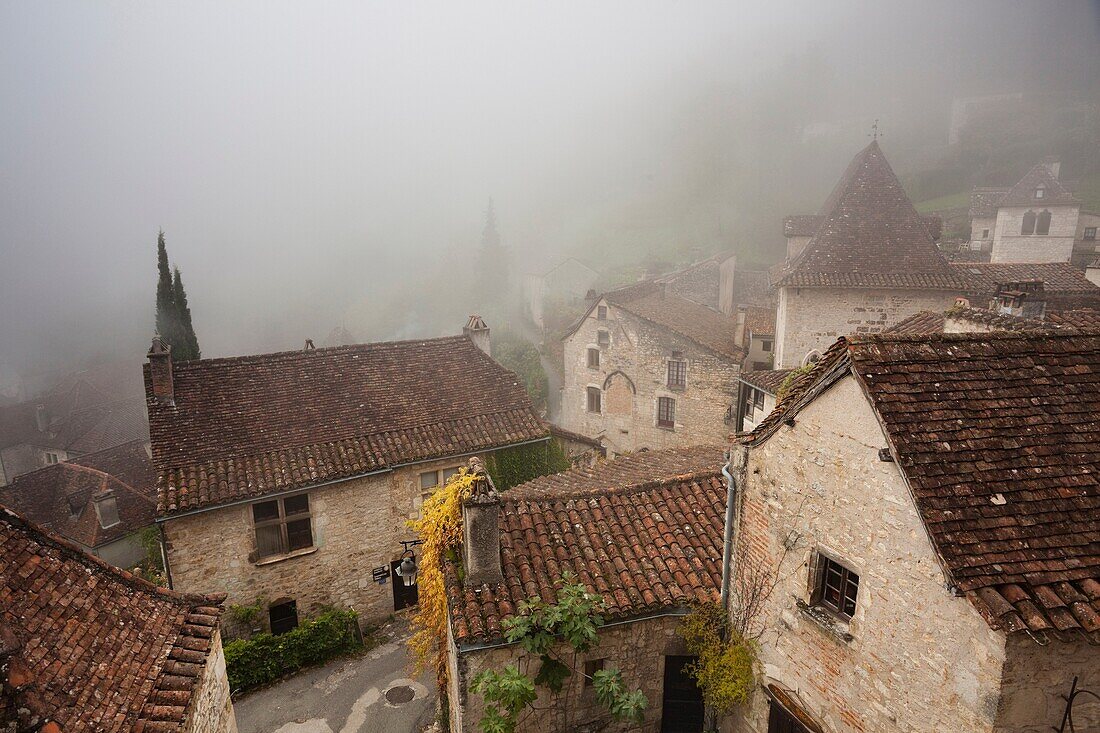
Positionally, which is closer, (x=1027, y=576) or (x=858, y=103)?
(x=1027, y=576)

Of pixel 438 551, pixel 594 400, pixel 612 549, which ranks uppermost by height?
pixel 612 549

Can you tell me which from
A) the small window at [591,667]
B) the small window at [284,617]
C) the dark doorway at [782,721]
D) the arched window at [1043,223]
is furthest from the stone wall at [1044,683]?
the arched window at [1043,223]

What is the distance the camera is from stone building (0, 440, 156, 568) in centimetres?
2823

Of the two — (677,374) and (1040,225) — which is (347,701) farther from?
Answer: (1040,225)

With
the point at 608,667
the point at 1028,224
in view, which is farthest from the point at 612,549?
the point at 1028,224

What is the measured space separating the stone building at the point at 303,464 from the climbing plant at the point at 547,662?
23.0ft

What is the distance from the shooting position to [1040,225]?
40.0m

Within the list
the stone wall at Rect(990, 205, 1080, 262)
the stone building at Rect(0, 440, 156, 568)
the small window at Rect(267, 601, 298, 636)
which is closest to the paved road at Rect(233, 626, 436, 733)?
the small window at Rect(267, 601, 298, 636)

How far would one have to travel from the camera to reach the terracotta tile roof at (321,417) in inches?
595

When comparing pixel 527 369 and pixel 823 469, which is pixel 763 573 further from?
pixel 527 369

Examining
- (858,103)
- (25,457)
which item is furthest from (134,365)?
(858,103)

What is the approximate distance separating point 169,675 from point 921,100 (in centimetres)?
10546

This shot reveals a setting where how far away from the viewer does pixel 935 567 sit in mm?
5316

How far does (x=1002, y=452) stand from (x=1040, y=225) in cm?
4604
